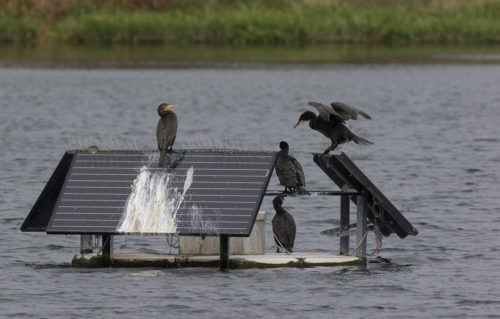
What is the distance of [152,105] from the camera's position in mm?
55188

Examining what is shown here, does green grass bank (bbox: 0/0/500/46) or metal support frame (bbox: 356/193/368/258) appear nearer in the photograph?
metal support frame (bbox: 356/193/368/258)

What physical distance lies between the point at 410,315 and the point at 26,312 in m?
4.52

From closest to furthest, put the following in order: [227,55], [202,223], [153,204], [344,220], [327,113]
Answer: [202,223] → [153,204] → [327,113] → [344,220] → [227,55]

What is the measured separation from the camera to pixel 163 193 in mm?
18594

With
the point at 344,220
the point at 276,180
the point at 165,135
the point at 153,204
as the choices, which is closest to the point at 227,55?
the point at 276,180

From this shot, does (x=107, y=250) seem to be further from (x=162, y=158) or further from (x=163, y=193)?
(x=162, y=158)

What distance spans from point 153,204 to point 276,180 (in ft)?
42.3

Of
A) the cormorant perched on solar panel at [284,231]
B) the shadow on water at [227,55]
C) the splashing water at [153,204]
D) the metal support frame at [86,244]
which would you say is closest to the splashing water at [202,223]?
the splashing water at [153,204]

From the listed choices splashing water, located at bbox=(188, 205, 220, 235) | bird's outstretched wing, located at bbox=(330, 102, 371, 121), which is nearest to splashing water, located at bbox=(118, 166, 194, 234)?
splashing water, located at bbox=(188, 205, 220, 235)

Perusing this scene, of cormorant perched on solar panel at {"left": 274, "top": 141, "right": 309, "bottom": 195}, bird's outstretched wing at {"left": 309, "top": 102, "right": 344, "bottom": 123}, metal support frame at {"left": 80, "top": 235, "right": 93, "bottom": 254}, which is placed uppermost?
bird's outstretched wing at {"left": 309, "top": 102, "right": 344, "bottom": 123}

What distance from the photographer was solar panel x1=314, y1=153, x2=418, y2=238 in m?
19.0

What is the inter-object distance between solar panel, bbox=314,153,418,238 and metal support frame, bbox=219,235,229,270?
1.67m

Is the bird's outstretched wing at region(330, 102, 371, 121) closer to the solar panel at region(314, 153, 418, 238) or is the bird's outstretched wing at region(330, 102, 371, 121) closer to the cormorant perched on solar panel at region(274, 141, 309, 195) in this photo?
the solar panel at region(314, 153, 418, 238)

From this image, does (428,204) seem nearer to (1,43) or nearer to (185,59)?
(185,59)
